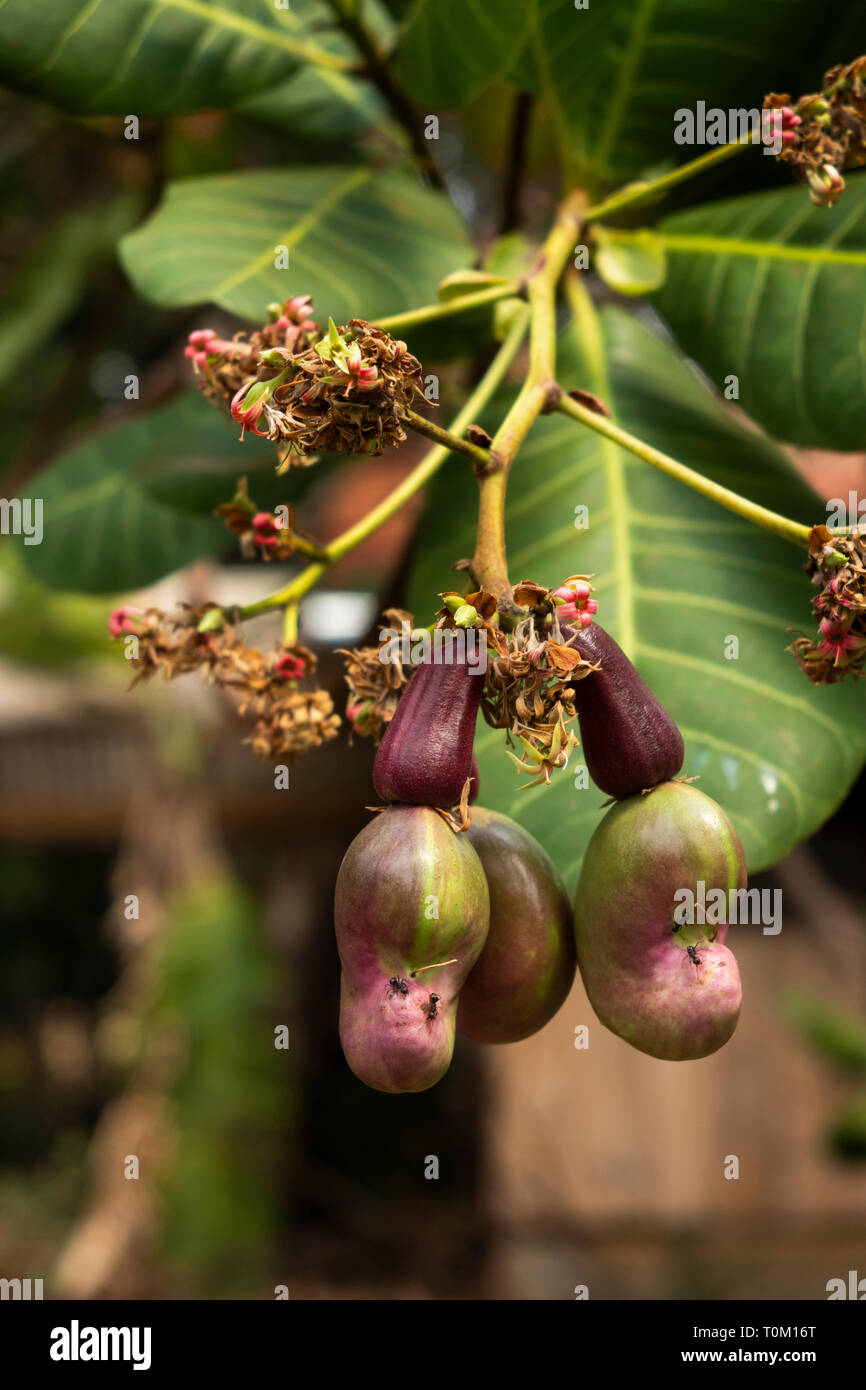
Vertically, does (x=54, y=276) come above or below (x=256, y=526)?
above

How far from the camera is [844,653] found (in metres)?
0.49

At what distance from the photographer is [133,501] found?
1.07 m

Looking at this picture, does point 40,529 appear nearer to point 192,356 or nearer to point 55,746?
point 192,356

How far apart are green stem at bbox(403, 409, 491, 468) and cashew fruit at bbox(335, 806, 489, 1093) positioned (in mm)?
138

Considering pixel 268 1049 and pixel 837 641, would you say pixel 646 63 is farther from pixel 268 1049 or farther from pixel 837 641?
pixel 268 1049

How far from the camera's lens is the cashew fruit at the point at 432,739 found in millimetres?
429

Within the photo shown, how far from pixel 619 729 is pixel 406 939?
12cm

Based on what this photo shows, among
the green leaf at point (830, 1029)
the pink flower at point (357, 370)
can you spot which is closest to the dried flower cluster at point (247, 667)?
the pink flower at point (357, 370)

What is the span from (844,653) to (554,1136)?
2103mm

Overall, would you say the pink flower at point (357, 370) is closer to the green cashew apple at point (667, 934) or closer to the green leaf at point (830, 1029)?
the green cashew apple at point (667, 934)

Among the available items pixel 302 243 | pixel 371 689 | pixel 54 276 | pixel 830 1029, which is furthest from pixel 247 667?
pixel 830 1029

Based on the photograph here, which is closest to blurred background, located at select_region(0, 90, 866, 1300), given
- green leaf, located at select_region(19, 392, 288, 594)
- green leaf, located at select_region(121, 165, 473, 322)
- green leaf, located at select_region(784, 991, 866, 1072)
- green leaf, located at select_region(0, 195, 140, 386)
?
green leaf, located at select_region(784, 991, 866, 1072)

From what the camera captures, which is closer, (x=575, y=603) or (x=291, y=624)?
(x=575, y=603)

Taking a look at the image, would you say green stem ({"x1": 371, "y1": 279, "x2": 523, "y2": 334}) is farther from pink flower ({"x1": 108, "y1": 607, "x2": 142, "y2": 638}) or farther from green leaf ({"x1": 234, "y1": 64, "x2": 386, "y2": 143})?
green leaf ({"x1": 234, "y1": 64, "x2": 386, "y2": 143})
